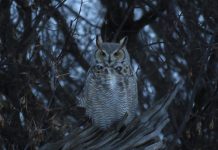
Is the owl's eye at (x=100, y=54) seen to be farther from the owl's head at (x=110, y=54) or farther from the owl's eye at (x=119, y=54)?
the owl's eye at (x=119, y=54)

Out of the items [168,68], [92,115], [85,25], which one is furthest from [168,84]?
[92,115]

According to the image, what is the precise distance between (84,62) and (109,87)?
196cm

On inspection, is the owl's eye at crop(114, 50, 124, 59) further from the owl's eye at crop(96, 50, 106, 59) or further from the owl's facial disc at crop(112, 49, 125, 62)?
the owl's eye at crop(96, 50, 106, 59)

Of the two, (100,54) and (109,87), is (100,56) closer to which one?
(100,54)

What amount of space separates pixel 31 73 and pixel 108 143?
1008 mm

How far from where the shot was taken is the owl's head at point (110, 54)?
5.91 metres

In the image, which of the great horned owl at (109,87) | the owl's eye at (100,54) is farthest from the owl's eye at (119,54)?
the owl's eye at (100,54)

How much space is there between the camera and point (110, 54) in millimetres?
5891

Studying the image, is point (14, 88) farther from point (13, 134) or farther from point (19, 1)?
point (19, 1)

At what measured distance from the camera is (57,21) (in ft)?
23.3

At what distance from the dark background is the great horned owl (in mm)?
279

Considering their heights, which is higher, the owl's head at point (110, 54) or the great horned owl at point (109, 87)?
the owl's head at point (110, 54)

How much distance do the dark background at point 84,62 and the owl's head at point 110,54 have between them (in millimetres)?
292

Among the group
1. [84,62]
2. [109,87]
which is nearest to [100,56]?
[109,87]
